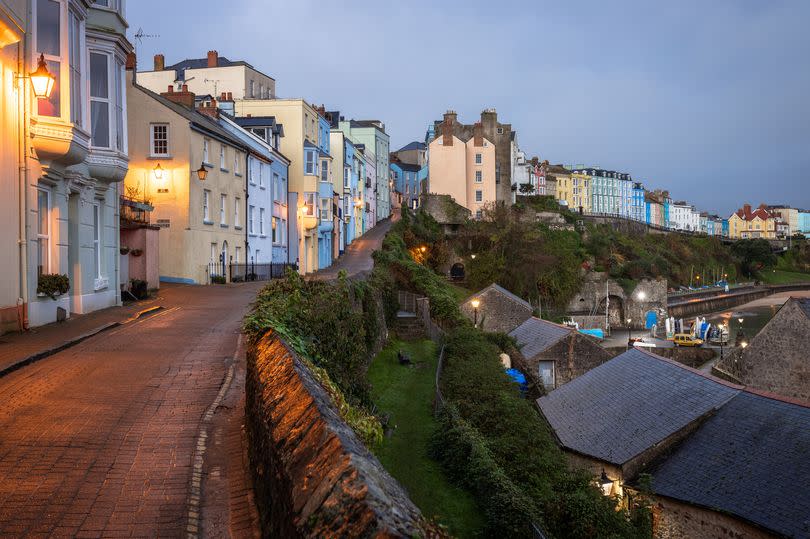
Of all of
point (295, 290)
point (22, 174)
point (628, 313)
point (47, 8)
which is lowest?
point (628, 313)

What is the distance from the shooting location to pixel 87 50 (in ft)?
60.6

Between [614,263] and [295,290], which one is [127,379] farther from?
[614,263]

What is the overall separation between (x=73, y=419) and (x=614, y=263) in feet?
219

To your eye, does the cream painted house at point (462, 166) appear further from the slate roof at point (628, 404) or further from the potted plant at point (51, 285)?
the potted plant at point (51, 285)

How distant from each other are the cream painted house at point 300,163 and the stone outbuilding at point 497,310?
1275 centimetres

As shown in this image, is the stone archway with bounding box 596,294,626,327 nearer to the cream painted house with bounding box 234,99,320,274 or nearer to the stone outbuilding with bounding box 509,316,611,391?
the cream painted house with bounding box 234,99,320,274

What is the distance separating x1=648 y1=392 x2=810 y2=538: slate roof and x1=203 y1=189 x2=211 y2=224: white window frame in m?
23.6

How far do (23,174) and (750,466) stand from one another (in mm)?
17375

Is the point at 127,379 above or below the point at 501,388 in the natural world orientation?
above

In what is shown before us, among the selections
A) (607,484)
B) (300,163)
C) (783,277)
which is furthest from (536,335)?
(783,277)

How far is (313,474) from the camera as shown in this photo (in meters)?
4.32

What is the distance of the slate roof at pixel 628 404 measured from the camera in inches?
752

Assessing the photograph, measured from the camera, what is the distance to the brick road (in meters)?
5.83

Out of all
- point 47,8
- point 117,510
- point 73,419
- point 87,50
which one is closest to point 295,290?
point 73,419
